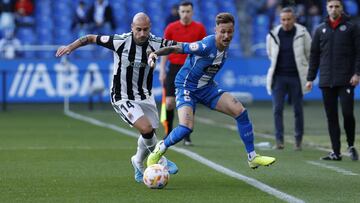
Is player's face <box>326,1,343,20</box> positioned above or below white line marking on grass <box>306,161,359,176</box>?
above

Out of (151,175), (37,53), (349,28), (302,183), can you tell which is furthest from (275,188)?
(37,53)

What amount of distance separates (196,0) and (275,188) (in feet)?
81.1

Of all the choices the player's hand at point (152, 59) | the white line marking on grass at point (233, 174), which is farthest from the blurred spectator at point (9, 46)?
the player's hand at point (152, 59)

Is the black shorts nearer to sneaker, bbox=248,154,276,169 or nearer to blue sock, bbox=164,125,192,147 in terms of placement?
sneaker, bbox=248,154,276,169

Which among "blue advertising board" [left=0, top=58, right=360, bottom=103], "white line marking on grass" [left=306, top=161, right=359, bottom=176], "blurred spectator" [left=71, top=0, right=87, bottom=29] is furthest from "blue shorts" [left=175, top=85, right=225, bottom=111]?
"blurred spectator" [left=71, top=0, right=87, bottom=29]

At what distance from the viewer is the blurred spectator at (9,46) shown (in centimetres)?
3023

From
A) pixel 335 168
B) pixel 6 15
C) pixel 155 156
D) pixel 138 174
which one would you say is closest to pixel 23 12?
pixel 6 15

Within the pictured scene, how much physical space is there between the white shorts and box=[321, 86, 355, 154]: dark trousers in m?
3.43

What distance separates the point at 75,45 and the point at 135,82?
34.3 inches

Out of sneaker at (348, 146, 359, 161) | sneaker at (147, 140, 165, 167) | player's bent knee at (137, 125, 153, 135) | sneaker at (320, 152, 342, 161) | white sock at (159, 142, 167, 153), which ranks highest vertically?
player's bent knee at (137, 125, 153, 135)

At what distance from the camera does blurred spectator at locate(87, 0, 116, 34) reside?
103 ft

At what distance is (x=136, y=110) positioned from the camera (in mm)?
11641

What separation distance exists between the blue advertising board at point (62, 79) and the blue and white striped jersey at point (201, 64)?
16607 millimetres

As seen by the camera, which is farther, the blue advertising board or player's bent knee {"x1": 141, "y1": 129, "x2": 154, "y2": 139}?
the blue advertising board
